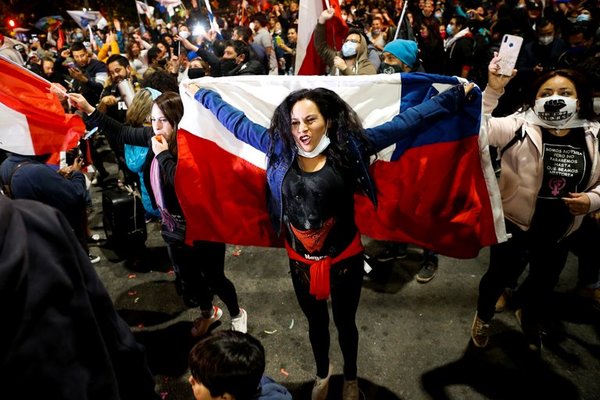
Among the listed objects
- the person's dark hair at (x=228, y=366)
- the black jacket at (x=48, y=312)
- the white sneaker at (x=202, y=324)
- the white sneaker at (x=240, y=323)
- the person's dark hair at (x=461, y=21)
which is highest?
the person's dark hair at (x=461, y=21)

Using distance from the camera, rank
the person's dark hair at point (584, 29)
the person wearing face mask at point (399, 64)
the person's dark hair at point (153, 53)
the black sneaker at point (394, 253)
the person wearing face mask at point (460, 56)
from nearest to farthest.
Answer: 1. the person wearing face mask at point (399, 64)
2. the black sneaker at point (394, 253)
3. the person's dark hair at point (584, 29)
4. the person wearing face mask at point (460, 56)
5. the person's dark hair at point (153, 53)

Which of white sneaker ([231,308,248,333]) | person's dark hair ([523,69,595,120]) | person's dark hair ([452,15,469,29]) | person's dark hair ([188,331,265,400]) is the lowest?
white sneaker ([231,308,248,333])

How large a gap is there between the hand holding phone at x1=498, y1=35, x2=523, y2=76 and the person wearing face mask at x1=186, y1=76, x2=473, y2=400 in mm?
265

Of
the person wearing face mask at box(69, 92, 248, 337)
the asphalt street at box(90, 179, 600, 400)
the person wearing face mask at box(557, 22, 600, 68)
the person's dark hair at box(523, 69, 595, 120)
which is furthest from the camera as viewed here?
the person wearing face mask at box(557, 22, 600, 68)

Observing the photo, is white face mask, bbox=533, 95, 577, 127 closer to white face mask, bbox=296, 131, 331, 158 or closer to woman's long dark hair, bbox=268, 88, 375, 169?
woman's long dark hair, bbox=268, 88, 375, 169

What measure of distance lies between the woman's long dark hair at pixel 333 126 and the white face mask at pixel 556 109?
125 cm

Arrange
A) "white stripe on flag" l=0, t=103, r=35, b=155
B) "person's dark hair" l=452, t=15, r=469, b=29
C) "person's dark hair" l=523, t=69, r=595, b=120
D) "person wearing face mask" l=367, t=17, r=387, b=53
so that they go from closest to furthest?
"person's dark hair" l=523, t=69, r=595, b=120, "white stripe on flag" l=0, t=103, r=35, b=155, "person wearing face mask" l=367, t=17, r=387, b=53, "person's dark hair" l=452, t=15, r=469, b=29

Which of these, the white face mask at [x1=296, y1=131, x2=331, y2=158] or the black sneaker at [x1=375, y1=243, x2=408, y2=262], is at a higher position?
the white face mask at [x1=296, y1=131, x2=331, y2=158]

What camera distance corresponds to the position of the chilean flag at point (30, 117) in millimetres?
2666

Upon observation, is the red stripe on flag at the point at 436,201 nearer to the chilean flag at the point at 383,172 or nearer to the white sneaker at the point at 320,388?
the chilean flag at the point at 383,172

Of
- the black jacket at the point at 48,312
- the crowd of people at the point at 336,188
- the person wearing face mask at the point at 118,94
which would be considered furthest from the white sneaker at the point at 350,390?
the person wearing face mask at the point at 118,94

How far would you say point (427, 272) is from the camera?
4.04 meters

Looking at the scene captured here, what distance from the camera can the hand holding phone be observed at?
7.17 feet

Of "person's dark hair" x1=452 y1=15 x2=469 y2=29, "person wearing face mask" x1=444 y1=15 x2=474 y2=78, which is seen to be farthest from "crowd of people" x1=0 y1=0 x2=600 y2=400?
"person's dark hair" x1=452 y1=15 x2=469 y2=29
